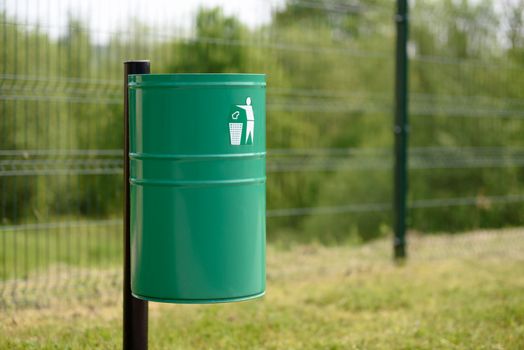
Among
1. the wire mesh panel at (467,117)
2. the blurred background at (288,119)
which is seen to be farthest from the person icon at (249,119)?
the wire mesh panel at (467,117)

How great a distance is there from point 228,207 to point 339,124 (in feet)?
34.9

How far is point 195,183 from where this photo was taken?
3.44 m

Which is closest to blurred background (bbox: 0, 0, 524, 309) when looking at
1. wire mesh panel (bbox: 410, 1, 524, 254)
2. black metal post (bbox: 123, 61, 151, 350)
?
wire mesh panel (bbox: 410, 1, 524, 254)

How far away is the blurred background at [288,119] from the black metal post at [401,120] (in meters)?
0.36

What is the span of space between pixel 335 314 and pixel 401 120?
8.15 feet

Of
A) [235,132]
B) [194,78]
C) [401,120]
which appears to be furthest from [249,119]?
[401,120]

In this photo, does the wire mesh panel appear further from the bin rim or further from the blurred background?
the bin rim

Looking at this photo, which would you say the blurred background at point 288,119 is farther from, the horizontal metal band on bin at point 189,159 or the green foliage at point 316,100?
the horizontal metal band on bin at point 189,159

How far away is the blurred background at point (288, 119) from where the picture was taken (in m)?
6.33

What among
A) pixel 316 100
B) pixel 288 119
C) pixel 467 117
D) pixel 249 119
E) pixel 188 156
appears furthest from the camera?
pixel 316 100

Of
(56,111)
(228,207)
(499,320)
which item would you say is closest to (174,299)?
(228,207)

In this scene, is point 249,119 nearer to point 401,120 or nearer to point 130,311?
point 130,311

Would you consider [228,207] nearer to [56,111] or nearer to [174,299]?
[174,299]

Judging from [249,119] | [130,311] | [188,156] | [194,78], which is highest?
[194,78]
